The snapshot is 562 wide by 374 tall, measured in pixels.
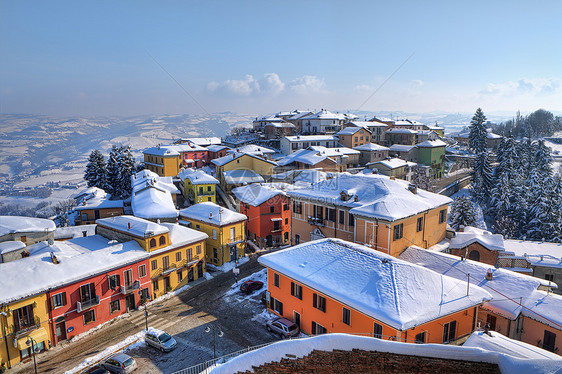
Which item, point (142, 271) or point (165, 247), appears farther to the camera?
point (165, 247)

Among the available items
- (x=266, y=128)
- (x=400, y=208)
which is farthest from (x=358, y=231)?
(x=266, y=128)

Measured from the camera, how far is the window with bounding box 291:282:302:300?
24453mm

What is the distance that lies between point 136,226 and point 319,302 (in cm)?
2026

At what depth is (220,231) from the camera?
39062 mm

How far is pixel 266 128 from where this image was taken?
103m

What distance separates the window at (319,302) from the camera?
2256 cm

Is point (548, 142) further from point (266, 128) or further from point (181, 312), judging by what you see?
point (181, 312)

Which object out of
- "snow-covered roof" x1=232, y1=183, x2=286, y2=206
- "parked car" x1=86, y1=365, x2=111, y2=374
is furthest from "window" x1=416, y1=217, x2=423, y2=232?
"parked car" x1=86, y1=365, x2=111, y2=374

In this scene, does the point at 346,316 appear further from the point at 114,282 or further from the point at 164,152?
the point at 164,152

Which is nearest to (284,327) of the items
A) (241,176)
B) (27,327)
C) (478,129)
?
(27,327)

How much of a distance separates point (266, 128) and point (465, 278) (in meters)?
83.4

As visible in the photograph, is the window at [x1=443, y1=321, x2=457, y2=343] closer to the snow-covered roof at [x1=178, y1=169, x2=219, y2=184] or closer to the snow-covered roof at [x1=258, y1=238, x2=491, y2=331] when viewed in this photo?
A: the snow-covered roof at [x1=258, y1=238, x2=491, y2=331]

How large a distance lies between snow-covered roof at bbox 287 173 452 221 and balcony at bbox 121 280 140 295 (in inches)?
687

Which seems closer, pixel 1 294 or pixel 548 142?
pixel 1 294
